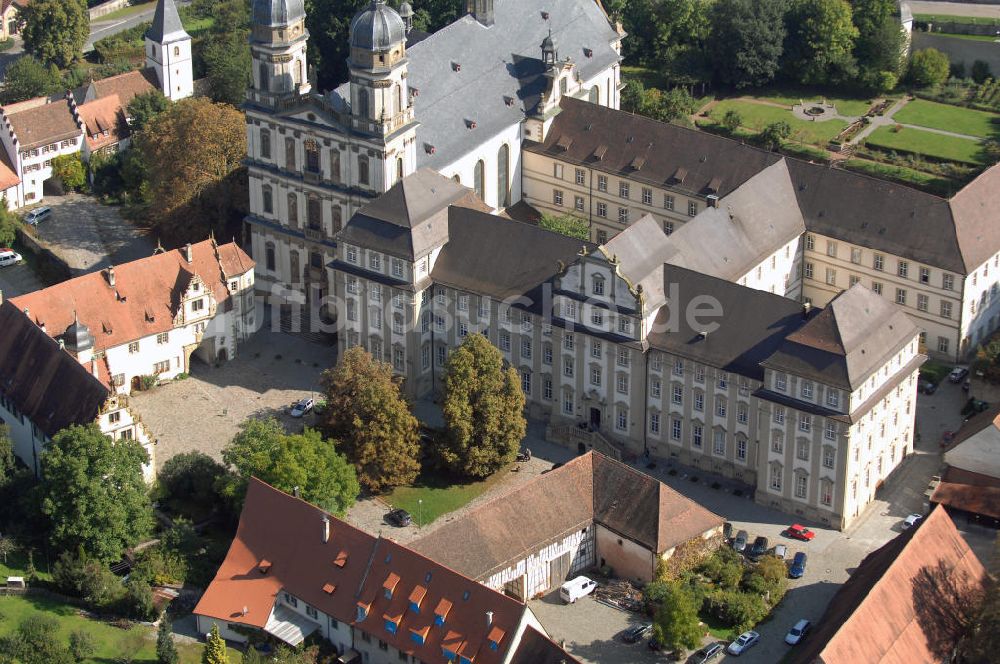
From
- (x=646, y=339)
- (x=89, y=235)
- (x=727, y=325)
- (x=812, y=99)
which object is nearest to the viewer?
(x=727, y=325)

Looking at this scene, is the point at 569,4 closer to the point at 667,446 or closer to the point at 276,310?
the point at 276,310

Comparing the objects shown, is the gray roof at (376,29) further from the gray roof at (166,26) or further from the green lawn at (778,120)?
the green lawn at (778,120)

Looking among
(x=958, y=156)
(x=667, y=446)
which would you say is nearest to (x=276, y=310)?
(x=667, y=446)

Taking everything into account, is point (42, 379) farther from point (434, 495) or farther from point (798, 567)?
point (798, 567)

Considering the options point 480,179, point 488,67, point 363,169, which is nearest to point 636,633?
point 363,169

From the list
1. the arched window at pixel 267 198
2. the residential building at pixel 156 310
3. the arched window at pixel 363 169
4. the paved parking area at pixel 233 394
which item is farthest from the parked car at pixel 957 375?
the arched window at pixel 267 198

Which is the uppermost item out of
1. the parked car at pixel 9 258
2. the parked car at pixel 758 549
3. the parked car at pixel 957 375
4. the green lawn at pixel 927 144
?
the green lawn at pixel 927 144

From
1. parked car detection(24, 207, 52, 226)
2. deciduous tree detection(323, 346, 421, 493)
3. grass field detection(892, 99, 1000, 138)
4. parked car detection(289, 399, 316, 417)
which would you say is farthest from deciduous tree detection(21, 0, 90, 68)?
grass field detection(892, 99, 1000, 138)
